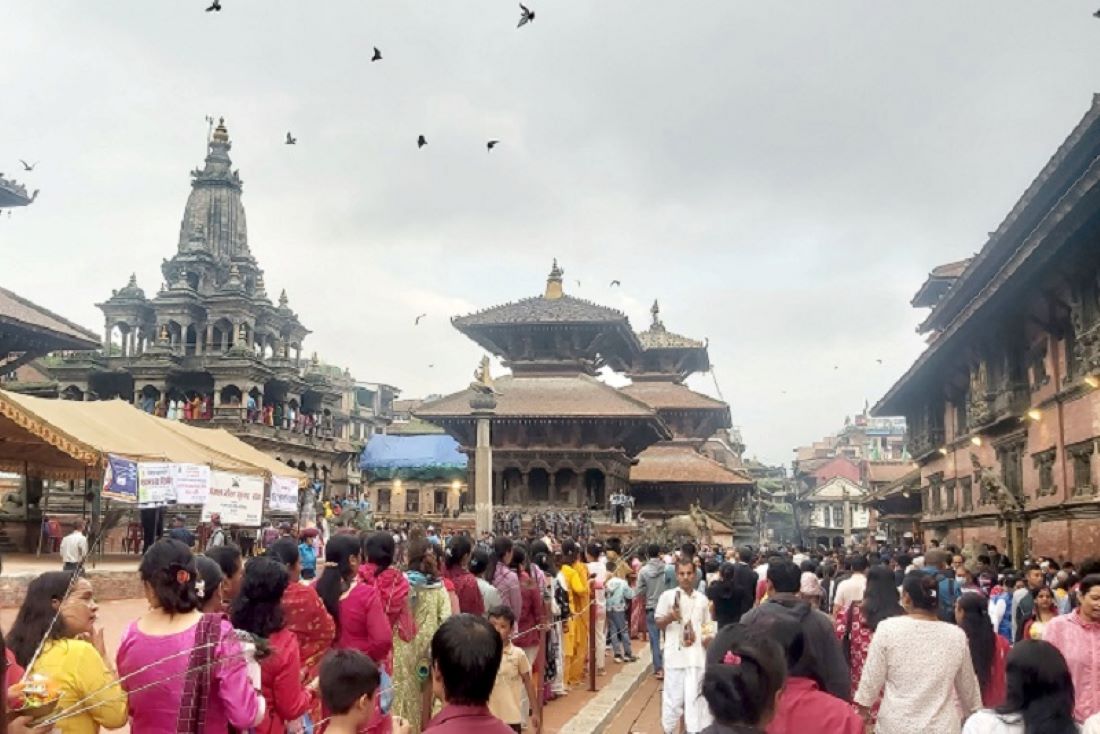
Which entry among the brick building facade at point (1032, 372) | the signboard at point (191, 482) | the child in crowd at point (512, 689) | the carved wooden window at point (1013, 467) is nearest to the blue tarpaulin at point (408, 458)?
the brick building facade at point (1032, 372)

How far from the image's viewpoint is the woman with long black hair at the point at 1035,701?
4.23 meters

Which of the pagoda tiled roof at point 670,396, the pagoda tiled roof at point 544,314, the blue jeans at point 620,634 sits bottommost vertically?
the blue jeans at point 620,634

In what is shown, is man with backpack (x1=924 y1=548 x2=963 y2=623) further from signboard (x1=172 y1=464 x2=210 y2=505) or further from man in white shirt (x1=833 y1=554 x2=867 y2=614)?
signboard (x1=172 y1=464 x2=210 y2=505)

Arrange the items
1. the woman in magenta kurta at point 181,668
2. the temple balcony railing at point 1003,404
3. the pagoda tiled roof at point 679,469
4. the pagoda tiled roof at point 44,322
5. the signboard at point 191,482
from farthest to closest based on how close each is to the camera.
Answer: the pagoda tiled roof at point 679,469, the pagoda tiled roof at point 44,322, the temple balcony railing at point 1003,404, the signboard at point 191,482, the woman in magenta kurta at point 181,668

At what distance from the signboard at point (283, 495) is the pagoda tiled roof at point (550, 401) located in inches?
478

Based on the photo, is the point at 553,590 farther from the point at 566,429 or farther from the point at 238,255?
the point at 238,255

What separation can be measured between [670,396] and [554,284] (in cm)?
1271

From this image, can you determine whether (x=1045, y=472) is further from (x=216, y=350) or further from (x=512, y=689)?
(x=216, y=350)

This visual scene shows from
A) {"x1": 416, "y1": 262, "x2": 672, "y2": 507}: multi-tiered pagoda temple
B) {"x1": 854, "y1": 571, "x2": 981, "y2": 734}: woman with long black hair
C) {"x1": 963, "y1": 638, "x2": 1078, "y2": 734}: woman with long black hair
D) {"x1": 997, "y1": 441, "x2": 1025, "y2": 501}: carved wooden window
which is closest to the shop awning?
{"x1": 416, "y1": 262, "x2": 672, "y2": 507}: multi-tiered pagoda temple

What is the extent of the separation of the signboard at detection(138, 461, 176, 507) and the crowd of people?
511 inches

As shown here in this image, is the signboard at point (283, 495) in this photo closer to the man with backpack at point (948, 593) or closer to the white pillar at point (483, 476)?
the white pillar at point (483, 476)

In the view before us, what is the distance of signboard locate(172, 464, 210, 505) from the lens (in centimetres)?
2044

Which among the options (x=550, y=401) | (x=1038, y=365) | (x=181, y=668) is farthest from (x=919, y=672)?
(x=550, y=401)

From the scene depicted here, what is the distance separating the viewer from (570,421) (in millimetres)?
39469
